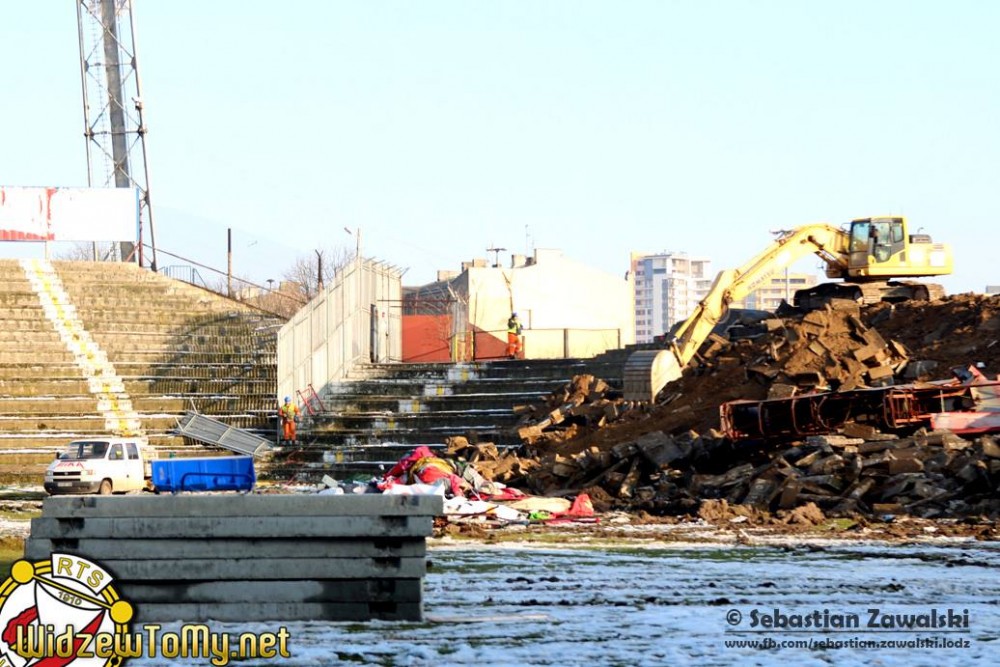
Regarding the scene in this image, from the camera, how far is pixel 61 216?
5141 cm

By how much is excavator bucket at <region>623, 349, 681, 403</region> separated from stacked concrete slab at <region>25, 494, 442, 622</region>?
76.8 ft

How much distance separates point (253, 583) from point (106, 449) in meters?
19.7

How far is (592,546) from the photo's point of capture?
18562 millimetres

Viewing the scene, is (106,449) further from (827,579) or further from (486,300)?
(486,300)

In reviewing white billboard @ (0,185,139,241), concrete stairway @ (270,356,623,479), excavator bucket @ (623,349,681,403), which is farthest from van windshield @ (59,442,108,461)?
white billboard @ (0,185,139,241)

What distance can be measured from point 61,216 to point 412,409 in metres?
18.6

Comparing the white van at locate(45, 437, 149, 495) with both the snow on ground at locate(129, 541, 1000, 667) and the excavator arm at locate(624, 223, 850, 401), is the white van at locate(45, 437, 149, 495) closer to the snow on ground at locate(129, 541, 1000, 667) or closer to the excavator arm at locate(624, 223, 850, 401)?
the excavator arm at locate(624, 223, 850, 401)

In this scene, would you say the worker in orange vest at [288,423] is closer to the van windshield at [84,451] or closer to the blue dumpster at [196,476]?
the van windshield at [84,451]

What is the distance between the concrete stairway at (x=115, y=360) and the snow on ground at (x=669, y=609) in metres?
22.8

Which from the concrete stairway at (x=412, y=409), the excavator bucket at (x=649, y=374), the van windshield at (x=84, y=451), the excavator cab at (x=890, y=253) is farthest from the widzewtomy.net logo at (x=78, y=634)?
the excavator cab at (x=890, y=253)

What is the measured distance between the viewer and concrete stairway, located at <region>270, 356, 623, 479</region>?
36.2m

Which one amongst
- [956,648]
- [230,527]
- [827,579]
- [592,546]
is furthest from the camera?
[592,546]

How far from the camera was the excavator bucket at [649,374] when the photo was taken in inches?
1362

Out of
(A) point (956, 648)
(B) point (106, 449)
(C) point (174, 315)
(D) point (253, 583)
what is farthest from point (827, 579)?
(C) point (174, 315)
